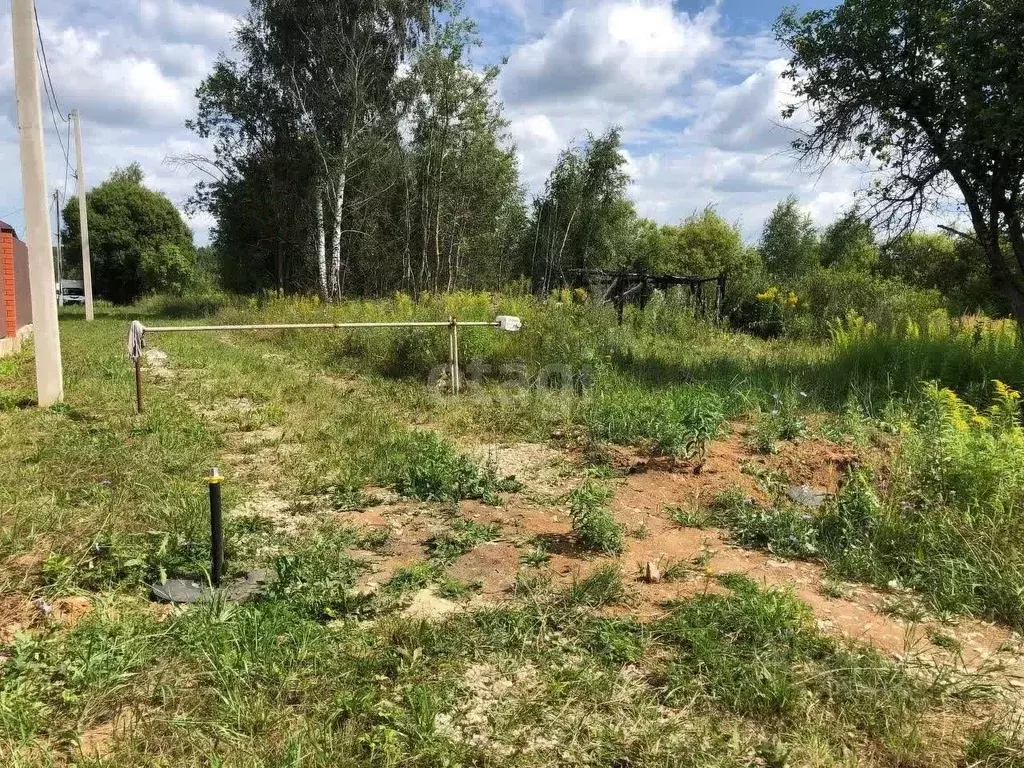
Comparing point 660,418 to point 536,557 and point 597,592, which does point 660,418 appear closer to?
point 536,557

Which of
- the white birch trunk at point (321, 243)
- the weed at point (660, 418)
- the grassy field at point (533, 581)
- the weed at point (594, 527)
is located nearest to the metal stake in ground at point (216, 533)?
the grassy field at point (533, 581)

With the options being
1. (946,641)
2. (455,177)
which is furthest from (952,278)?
(946,641)

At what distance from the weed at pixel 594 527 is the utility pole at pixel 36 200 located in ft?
19.9

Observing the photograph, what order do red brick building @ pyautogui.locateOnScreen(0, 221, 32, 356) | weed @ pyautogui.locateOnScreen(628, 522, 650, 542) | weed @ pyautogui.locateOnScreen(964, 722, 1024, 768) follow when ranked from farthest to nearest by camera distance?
red brick building @ pyautogui.locateOnScreen(0, 221, 32, 356) → weed @ pyautogui.locateOnScreen(628, 522, 650, 542) → weed @ pyautogui.locateOnScreen(964, 722, 1024, 768)

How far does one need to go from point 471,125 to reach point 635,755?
21.1 meters

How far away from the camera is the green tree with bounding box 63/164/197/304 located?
3397 centimetres

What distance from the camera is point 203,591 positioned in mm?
3113

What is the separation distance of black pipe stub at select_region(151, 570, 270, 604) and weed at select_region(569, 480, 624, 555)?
A: 1.67m

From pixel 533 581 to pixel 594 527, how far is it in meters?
0.59

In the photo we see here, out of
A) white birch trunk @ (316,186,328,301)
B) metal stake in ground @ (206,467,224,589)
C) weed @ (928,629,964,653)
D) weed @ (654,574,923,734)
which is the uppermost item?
white birch trunk @ (316,186,328,301)

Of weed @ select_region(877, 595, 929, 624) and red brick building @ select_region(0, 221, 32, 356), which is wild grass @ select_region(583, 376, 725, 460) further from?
red brick building @ select_region(0, 221, 32, 356)

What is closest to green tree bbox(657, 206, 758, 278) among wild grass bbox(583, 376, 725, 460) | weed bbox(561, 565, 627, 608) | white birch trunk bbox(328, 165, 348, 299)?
white birch trunk bbox(328, 165, 348, 299)

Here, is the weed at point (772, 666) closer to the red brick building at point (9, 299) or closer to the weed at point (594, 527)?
the weed at point (594, 527)

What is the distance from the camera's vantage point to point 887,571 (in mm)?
3473
